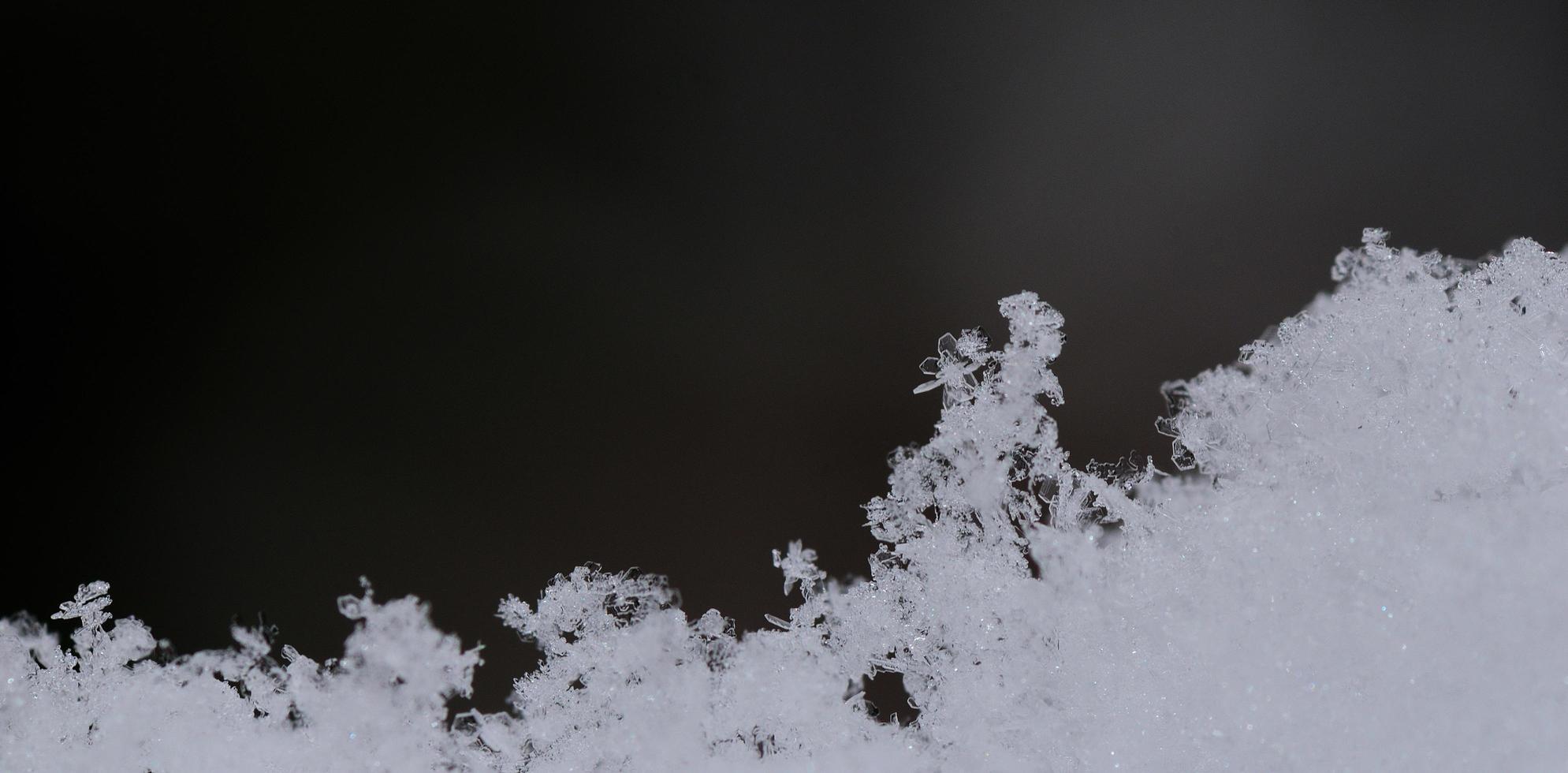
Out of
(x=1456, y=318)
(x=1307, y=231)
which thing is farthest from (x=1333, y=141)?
(x=1456, y=318)

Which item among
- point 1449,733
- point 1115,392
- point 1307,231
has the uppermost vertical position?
point 1307,231

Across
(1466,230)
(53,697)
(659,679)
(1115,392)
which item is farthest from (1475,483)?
(1466,230)

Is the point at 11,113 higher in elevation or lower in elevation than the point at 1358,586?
higher

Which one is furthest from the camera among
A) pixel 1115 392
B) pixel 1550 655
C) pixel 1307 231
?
pixel 1307 231

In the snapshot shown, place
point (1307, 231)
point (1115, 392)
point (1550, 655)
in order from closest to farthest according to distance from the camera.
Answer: point (1550, 655)
point (1115, 392)
point (1307, 231)

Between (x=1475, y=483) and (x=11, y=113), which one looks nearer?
(x=1475, y=483)

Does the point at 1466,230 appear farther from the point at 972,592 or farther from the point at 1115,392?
the point at 972,592
